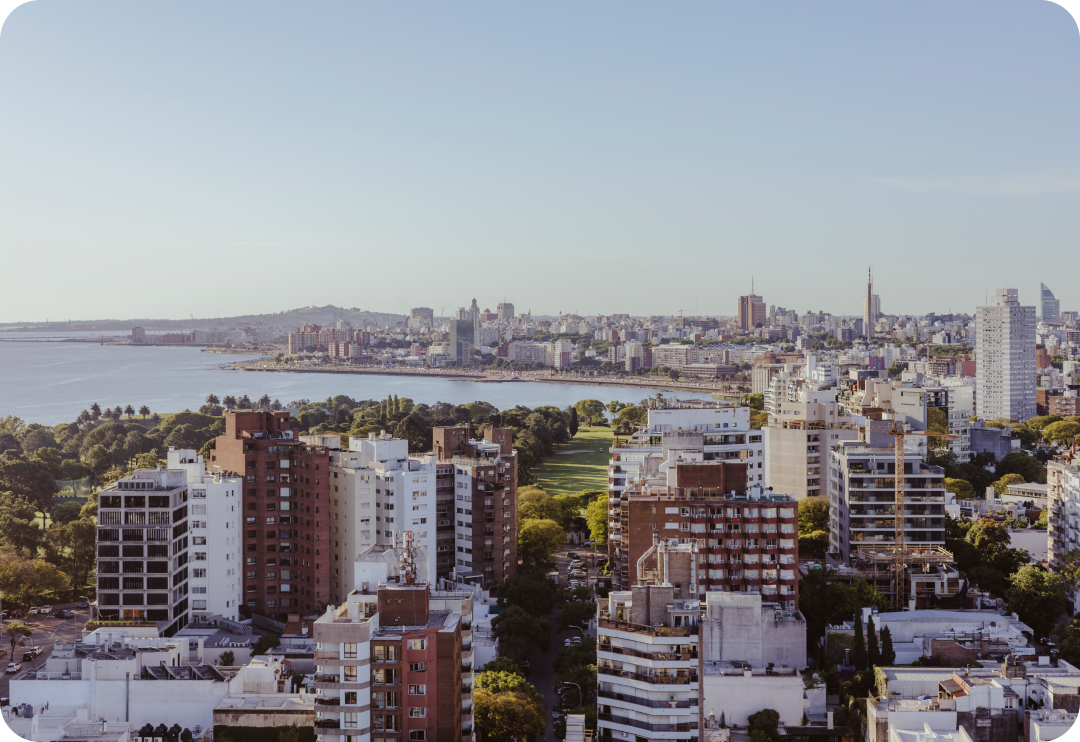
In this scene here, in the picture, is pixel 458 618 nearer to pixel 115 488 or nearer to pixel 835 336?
pixel 115 488

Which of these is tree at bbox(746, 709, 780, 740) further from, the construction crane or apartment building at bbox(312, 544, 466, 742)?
the construction crane

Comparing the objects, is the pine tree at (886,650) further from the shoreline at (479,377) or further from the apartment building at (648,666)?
the shoreline at (479,377)

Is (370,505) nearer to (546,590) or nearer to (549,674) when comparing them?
(546,590)

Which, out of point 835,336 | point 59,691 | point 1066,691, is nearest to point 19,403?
point 59,691

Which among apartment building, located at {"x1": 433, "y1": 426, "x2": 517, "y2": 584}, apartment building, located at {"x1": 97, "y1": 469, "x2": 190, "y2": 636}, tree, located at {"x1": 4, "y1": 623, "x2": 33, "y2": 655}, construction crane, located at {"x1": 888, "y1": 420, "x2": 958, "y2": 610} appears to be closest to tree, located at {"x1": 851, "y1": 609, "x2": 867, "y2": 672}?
construction crane, located at {"x1": 888, "y1": 420, "x2": 958, "y2": 610}

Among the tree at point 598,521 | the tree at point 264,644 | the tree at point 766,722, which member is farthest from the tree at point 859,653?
the tree at point 598,521

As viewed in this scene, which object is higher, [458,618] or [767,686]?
[458,618]
